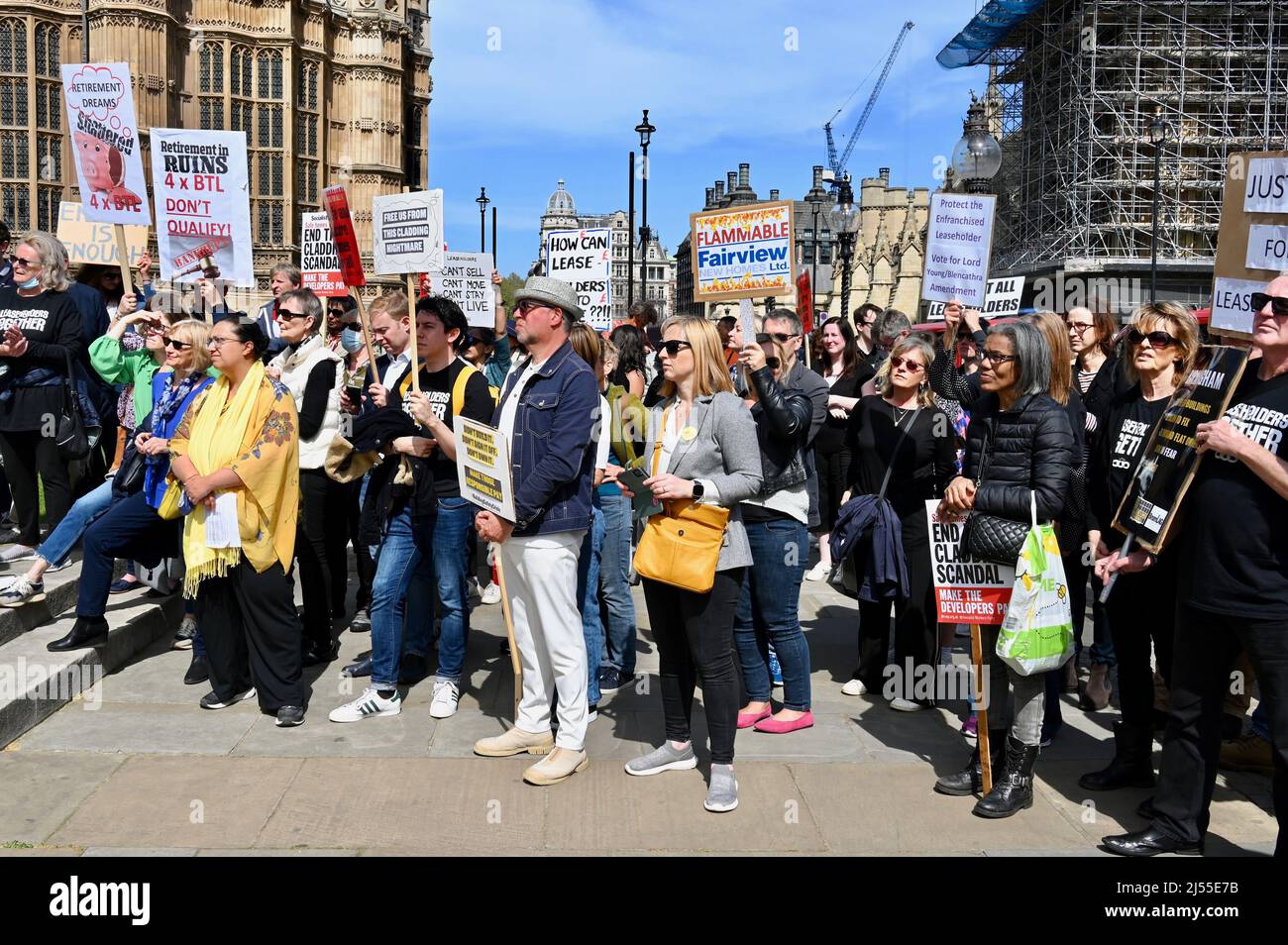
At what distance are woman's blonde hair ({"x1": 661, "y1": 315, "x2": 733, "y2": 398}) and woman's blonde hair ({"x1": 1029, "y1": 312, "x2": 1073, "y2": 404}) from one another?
145 cm

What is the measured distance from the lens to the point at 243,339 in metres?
5.74

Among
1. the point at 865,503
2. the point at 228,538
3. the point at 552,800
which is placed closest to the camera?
the point at 552,800

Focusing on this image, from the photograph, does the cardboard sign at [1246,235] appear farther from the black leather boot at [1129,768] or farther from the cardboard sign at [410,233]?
→ the cardboard sign at [410,233]

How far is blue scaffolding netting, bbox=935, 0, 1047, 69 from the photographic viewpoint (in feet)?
161

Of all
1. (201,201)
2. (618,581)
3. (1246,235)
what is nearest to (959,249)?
A: (1246,235)

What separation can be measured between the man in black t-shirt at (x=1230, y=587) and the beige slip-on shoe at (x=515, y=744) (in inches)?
101

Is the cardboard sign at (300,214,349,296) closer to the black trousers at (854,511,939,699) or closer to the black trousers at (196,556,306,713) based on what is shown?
the black trousers at (196,556,306,713)

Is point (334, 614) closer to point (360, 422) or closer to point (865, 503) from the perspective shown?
point (360, 422)

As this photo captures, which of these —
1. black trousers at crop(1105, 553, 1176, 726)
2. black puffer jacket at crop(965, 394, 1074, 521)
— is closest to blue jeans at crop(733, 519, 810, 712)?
black puffer jacket at crop(965, 394, 1074, 521)

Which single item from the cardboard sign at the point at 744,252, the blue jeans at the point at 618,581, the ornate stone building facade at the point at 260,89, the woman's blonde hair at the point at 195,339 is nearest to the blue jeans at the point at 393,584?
the blue jeans at the point at 618,581

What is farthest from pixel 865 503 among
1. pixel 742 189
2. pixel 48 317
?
pixel 742 189

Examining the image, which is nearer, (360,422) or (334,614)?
(360,422)

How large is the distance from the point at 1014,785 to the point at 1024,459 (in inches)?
56.2
